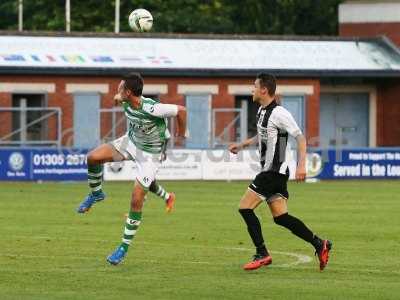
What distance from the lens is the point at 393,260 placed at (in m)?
17.0

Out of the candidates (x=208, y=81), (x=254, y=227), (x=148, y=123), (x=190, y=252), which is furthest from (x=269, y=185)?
(x=208, y=81)

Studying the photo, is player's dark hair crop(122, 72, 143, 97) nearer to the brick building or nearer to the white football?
the white football

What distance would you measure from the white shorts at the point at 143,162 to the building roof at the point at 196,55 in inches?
1110

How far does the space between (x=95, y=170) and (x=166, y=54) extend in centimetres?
3065

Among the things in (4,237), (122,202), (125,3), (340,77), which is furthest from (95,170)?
(125,3)

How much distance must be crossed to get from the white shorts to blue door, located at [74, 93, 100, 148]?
2542 cm

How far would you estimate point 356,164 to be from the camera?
4219 cm

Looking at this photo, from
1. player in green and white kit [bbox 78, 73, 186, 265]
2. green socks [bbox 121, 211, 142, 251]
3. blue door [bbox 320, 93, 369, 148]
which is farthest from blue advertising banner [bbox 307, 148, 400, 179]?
green socks [bbox 121, 211, 142, 251]

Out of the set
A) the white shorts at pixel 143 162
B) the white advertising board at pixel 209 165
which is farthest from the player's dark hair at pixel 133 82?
the white advertising board at pixel 209 165

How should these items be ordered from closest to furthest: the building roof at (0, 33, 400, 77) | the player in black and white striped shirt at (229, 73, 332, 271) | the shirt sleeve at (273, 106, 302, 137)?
1. the shirt sleeve at (273, 106, 302, 137)
2. the player in black and white striped shirt at (229, 73, 332, 271)
3. the building roof at (0, 33, 400, 77)

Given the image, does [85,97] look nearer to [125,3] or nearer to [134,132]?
[125,3]

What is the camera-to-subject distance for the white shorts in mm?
16344

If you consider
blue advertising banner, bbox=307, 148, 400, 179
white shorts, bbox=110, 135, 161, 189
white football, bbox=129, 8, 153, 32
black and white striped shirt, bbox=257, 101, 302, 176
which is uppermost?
white football, bbox=129, 8, 153, 32

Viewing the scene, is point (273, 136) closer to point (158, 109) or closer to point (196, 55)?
point (158, 109)
